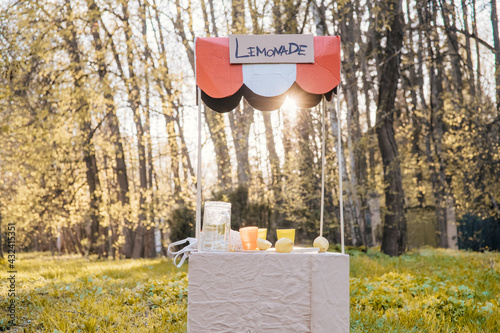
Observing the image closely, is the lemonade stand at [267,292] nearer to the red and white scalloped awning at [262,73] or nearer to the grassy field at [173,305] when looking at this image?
the grassy field at [173,305]

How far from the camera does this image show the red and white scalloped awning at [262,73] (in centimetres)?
335

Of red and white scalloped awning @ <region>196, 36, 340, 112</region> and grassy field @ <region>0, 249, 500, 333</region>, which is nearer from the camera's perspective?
red and white scalloped awning @ <region>196, 36, 340, 112</region>

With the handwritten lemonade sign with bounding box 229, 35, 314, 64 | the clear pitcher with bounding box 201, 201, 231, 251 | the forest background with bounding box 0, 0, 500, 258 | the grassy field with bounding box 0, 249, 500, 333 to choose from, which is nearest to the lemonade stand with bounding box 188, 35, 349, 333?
the clear pitcher with bounding box 201, 201, 231, 251

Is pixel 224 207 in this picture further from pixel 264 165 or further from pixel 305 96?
pixel 264 165

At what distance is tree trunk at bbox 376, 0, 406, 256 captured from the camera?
33.4 feet

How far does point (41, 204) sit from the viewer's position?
12133 mm

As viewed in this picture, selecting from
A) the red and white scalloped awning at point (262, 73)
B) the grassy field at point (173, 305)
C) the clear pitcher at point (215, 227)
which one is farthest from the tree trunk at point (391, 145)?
the clear pitcher at point (215, 227)

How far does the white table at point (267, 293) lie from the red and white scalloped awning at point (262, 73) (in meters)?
1.25

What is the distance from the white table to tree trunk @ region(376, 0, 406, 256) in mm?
7537

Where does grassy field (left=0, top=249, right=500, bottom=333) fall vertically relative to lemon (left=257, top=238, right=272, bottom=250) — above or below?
below

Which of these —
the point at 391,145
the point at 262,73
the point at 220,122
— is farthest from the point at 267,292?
the point at 391,145

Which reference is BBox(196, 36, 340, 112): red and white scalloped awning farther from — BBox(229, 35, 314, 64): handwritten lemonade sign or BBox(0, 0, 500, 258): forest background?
BBox(0, 0, 500, 258): forest background

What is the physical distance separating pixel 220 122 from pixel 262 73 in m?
6.68

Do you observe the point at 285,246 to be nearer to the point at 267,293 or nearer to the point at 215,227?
the point at 267,293
